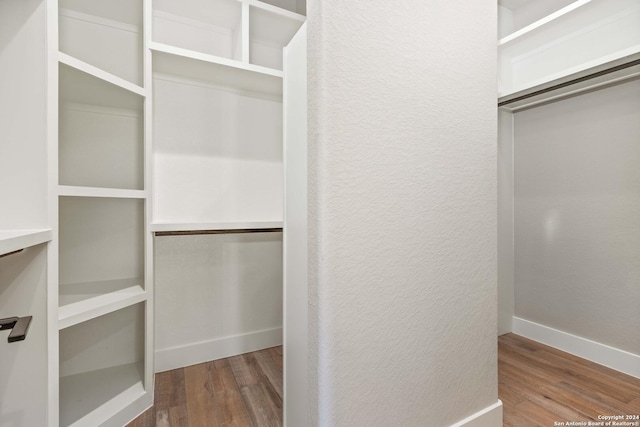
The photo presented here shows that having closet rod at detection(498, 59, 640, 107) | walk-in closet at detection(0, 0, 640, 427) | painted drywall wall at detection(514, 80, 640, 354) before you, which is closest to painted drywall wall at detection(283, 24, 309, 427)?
walk-in closet at detection(0, 0, 640, 427)

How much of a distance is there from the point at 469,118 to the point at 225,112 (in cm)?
138

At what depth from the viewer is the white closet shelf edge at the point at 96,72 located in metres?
1.06

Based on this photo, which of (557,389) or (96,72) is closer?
(96,72)

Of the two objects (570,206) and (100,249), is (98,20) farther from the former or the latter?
(570,206)

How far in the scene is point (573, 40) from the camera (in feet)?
6.12

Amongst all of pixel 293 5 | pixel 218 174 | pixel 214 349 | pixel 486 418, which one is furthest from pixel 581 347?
pixel 293 5

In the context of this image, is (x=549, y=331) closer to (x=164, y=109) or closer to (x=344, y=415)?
(x=344, y=415)

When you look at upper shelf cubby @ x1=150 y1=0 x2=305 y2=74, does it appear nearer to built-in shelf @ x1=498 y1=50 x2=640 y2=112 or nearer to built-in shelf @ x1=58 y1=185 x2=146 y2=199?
built-in shelf @ x1=58 y1=185 x2=146 y2=199

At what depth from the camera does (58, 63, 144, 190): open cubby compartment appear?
1.36 metres

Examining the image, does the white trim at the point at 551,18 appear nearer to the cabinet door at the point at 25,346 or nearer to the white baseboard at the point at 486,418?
the white baseboard at the point at 486,418

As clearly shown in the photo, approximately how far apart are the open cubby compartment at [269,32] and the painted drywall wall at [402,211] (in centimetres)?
95

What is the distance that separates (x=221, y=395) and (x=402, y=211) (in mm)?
1292

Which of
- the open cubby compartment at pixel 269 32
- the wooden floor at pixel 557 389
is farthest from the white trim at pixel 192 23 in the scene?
the wooden floor at pixel 557 389

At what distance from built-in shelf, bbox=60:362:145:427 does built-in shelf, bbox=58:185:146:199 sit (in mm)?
869
